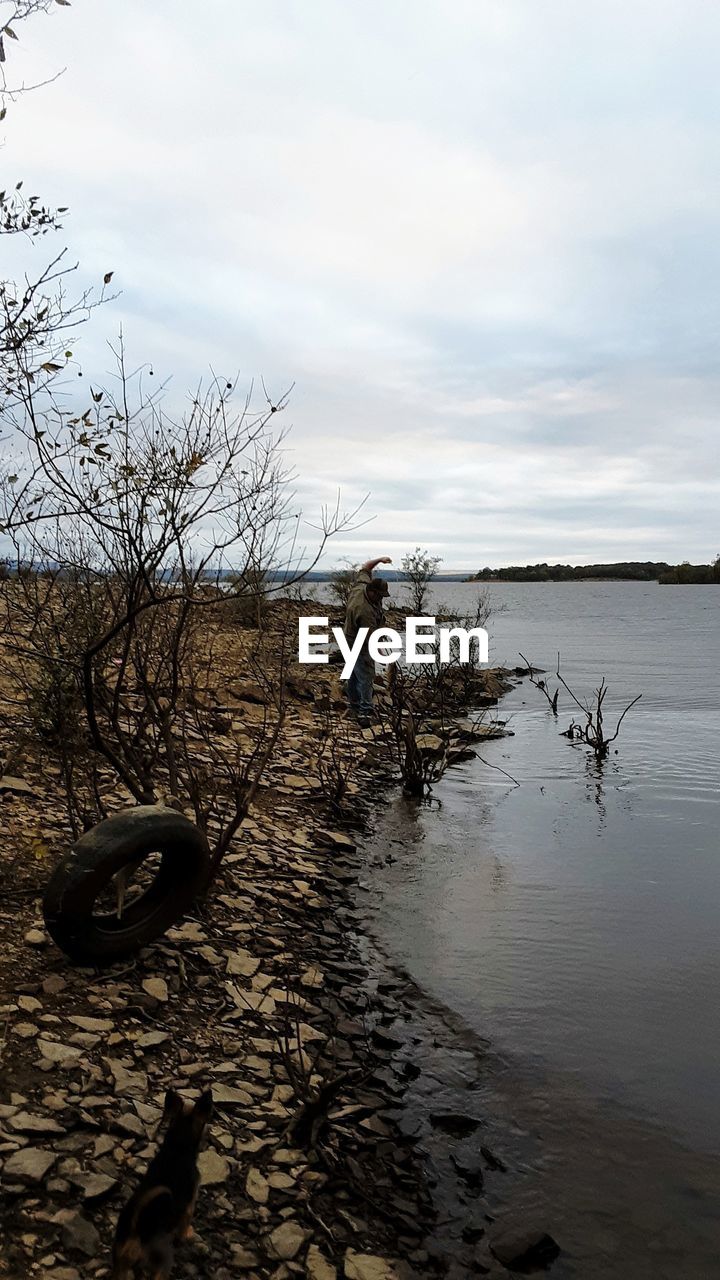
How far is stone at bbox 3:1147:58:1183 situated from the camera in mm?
2766

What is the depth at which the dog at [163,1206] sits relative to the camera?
237 centimetres

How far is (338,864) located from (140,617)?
271cm

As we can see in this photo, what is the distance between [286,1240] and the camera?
2910mm

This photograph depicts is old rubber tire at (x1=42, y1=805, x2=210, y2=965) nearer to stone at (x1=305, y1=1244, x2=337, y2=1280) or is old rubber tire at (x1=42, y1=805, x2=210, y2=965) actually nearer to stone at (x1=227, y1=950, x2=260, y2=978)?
stone at (x1=227, y1=950, x2=260, y2=978)

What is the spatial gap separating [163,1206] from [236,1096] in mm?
1200

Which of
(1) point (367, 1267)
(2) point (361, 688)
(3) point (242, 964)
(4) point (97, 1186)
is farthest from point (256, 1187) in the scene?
(2) point (361, 688)

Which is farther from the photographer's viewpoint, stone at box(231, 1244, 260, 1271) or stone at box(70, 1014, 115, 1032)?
stone at box(70, 1014, 115, 1032)

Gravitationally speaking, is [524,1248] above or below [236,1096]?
below

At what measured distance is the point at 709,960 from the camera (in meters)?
5.84

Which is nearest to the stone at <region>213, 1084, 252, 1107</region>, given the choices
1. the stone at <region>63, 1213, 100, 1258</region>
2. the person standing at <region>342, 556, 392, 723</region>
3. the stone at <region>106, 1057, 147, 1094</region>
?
the stone at <region>106, 1057, 147, 1094</region>

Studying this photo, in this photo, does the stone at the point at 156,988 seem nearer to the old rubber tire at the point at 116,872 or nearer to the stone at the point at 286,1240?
the old rubber tire at the point at 116,872

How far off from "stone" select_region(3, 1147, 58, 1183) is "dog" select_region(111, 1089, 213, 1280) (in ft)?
1.69

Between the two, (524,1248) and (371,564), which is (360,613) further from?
(524,1248)

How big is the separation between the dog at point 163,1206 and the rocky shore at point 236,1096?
0.23 meters
